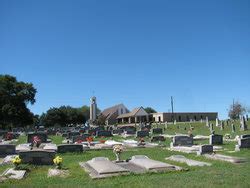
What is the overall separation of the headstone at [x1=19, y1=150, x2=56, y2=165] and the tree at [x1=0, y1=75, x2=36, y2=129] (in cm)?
5395

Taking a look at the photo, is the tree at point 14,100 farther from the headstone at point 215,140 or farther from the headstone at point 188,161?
the headstone at point 188,161

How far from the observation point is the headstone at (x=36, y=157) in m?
15.8

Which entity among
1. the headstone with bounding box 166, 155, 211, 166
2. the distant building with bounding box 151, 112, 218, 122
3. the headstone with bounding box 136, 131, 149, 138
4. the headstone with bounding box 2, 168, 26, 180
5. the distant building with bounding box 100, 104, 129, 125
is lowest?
the headstone with bounding box 2, 168, 26, 180

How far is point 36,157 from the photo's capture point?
52.3 ft

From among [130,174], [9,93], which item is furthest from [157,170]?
[9,93]

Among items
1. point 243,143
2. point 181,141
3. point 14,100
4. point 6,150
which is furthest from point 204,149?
point 14,100

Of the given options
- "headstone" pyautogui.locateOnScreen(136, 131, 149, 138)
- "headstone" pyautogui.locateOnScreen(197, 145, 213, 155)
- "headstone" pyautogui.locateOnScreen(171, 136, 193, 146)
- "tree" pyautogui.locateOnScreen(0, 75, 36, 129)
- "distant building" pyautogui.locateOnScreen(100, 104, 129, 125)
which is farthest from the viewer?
"distant building" pyautogui.locateOnScreen(100, 104, 129, 125)

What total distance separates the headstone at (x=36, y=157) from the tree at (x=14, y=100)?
2124 inches

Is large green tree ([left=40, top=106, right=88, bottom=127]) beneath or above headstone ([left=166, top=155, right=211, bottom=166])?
above

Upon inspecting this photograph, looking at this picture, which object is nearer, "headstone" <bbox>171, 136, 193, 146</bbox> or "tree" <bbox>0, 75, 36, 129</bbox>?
"headstone" <bbox>171, 136, 193, 146</bbox>

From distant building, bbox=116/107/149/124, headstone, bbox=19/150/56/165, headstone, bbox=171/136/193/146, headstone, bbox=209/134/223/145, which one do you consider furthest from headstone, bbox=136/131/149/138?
distant building, bbox=116/107/149/124

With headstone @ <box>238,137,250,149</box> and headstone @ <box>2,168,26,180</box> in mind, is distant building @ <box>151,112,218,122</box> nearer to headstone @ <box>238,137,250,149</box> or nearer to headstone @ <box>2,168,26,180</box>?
→ headstone @ <box>238,137,250,149</box>

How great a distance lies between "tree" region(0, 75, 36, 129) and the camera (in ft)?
224

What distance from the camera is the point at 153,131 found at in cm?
4291
